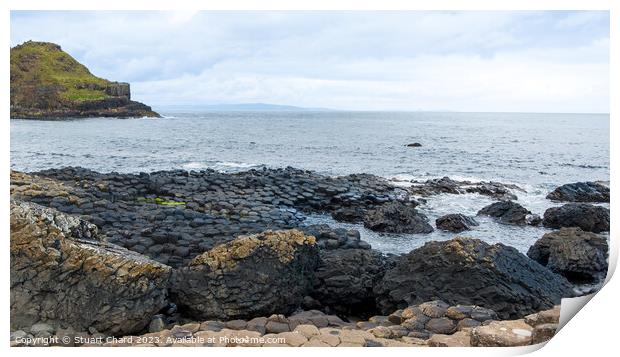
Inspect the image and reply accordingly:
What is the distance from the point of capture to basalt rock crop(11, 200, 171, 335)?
5.52 meters

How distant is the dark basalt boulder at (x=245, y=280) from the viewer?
21.5ft

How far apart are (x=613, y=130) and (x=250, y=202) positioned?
9.13m

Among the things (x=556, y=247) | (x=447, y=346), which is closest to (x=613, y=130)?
(x=447, y=346)

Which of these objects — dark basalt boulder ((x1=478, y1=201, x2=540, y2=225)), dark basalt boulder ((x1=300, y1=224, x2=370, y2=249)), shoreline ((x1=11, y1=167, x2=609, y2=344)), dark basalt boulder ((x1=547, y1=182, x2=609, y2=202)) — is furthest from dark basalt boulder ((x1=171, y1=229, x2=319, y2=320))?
dark basalt boulder ((x1=547, y1=182, x2=609, y2=202))

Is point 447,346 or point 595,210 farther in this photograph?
point 595,210

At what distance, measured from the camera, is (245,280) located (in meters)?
6.71

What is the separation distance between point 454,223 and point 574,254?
349 centimetres

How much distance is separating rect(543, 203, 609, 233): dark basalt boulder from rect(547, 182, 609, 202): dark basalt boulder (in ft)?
7.54

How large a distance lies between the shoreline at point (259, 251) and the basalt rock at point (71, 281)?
4cm

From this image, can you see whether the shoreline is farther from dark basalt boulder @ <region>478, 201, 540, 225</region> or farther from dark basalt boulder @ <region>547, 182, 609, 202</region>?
dark basalt boulder @ <region>547, 182, 609, 202</region>

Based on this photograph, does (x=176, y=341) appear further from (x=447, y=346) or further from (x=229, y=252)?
(x=447, y=346)
